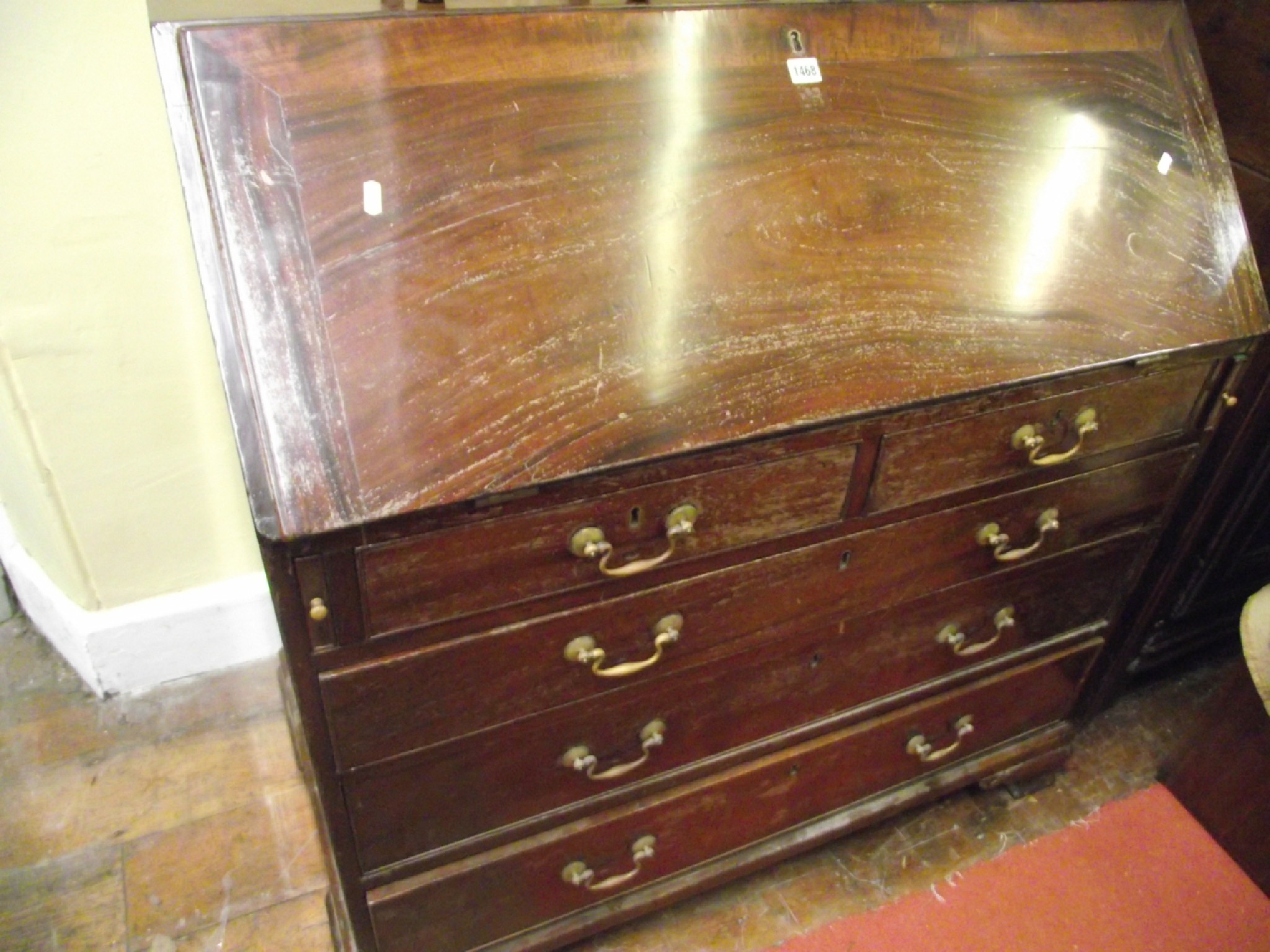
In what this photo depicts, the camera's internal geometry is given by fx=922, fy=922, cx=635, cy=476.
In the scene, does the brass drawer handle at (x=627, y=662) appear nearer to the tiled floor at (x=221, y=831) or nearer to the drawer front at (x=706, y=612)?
the drawer front at (x=706, y=612)

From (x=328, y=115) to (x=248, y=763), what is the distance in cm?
109

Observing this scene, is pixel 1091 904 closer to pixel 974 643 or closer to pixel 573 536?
pixel 974 643

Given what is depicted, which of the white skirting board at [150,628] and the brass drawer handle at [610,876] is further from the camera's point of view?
the white skirting board at [150,628]

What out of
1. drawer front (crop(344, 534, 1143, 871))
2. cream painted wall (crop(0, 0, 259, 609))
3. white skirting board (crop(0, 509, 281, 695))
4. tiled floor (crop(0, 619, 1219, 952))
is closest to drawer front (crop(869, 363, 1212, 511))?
drawer front (crop(344, 534, 1143, 871))

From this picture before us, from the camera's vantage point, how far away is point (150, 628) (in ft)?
4.93

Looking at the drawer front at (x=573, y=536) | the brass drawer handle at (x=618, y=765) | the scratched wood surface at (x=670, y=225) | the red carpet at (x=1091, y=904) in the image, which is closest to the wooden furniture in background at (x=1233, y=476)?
the scratched wood surface at (x=670, y=225)

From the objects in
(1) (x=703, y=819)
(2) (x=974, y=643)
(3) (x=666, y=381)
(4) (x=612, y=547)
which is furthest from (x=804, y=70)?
(1) (x=703, y=819)

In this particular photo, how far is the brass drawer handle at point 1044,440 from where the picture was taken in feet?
3.24

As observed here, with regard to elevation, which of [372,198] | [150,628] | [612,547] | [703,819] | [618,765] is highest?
[372,198]

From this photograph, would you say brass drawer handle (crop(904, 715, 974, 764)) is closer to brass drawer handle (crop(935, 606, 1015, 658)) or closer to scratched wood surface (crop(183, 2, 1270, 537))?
brass drawer handle (crop(935, 606, 1015, 658))

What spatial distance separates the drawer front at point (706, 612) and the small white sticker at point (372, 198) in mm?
383

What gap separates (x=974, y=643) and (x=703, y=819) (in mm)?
420

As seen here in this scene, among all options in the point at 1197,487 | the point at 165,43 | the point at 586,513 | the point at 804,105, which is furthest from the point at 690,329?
the point at 1197,487

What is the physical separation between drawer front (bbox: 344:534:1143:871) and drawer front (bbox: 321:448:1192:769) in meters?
0.03
